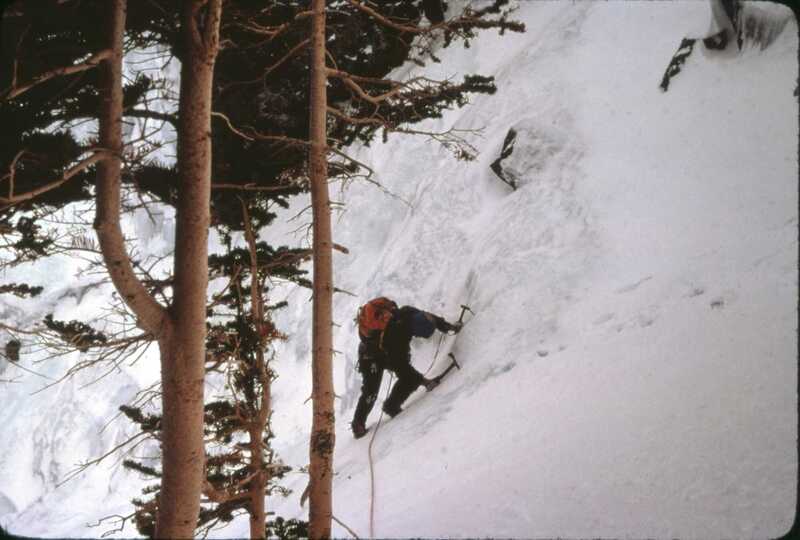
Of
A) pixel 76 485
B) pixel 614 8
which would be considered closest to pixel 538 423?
pixel 614 8

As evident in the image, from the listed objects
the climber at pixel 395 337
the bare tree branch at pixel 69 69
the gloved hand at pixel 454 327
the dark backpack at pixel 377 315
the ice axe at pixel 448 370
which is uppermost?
the bare tree branch at pixel 69 69

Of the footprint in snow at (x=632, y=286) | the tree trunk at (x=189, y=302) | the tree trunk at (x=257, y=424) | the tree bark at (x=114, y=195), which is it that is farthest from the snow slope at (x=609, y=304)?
the tree bark at (x=114, y=195)

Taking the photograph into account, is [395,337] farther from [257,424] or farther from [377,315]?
[257,424]

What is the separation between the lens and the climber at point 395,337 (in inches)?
262

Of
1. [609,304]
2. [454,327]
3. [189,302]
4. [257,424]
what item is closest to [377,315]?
[454,327]

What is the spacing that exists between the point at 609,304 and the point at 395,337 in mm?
3075

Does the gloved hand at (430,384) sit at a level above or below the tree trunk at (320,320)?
below

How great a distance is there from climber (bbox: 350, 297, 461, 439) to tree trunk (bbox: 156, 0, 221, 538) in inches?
158

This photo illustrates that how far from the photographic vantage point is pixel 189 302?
112 inches

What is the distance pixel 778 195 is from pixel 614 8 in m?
7.97

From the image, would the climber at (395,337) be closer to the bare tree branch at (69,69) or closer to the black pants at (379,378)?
the black pants at (379,378)

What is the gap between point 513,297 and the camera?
20.9 feet

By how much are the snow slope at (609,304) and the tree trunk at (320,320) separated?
0.70 meters

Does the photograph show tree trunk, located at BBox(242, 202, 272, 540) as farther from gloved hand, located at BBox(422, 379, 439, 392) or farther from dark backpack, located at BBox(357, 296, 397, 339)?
gloved hand, located at BBox(422, 379, 439, 392)
